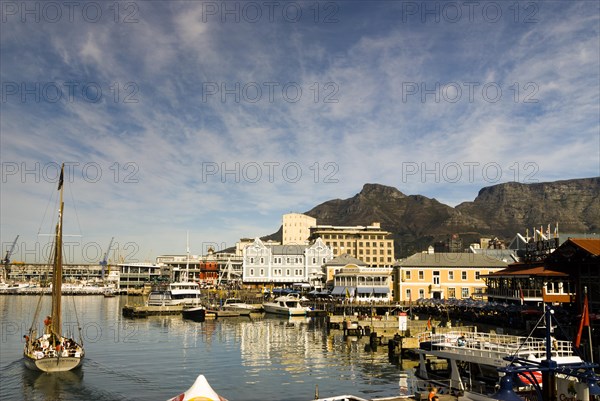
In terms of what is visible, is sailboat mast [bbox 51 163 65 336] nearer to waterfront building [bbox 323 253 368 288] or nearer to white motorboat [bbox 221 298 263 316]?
white motorboat [bbox 221 298 263 316]

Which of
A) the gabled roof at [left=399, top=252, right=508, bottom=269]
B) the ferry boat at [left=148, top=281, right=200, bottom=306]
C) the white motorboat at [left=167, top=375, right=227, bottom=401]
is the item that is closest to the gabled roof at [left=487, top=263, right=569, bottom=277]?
the gabled roof at [left=399, top=252, right=508, bottom=269]

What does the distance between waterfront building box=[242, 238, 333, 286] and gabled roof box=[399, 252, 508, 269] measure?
5060cm

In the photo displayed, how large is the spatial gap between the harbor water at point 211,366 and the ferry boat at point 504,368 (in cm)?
664

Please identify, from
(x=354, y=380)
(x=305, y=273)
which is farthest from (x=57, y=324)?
(x=305, y=273)

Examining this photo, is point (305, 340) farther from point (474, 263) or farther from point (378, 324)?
point (474, 263)

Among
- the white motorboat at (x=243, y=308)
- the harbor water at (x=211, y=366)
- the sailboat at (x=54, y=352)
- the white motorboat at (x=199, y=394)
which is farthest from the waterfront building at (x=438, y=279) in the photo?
the white motorboat at (x=199, y=394)

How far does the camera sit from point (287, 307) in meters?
98.1

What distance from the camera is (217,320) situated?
91.8 m

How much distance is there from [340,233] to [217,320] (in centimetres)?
10611

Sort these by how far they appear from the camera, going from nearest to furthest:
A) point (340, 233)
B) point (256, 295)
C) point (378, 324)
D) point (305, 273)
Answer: point (378, 324), point (256, 295), point (305, 273), point (340, 233)

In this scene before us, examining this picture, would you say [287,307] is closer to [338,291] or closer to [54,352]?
[338,291]

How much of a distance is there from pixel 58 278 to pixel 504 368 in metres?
41.3

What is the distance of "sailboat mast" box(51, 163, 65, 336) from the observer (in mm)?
47719

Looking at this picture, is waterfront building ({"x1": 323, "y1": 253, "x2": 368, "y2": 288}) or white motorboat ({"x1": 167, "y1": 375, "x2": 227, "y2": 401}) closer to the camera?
white motorboat ({"x1": 167, "y1": 375, "x2": 227, "y2": 401})
